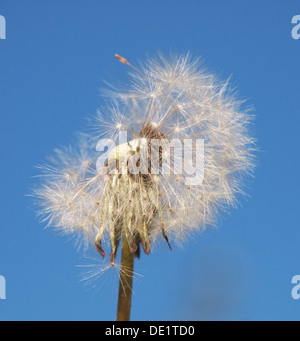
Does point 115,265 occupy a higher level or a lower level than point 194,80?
lower

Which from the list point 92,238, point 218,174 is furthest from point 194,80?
point 92,238

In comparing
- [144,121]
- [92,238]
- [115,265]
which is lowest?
[115,265]

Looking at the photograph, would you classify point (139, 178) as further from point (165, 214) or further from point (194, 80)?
point (194, 80)
